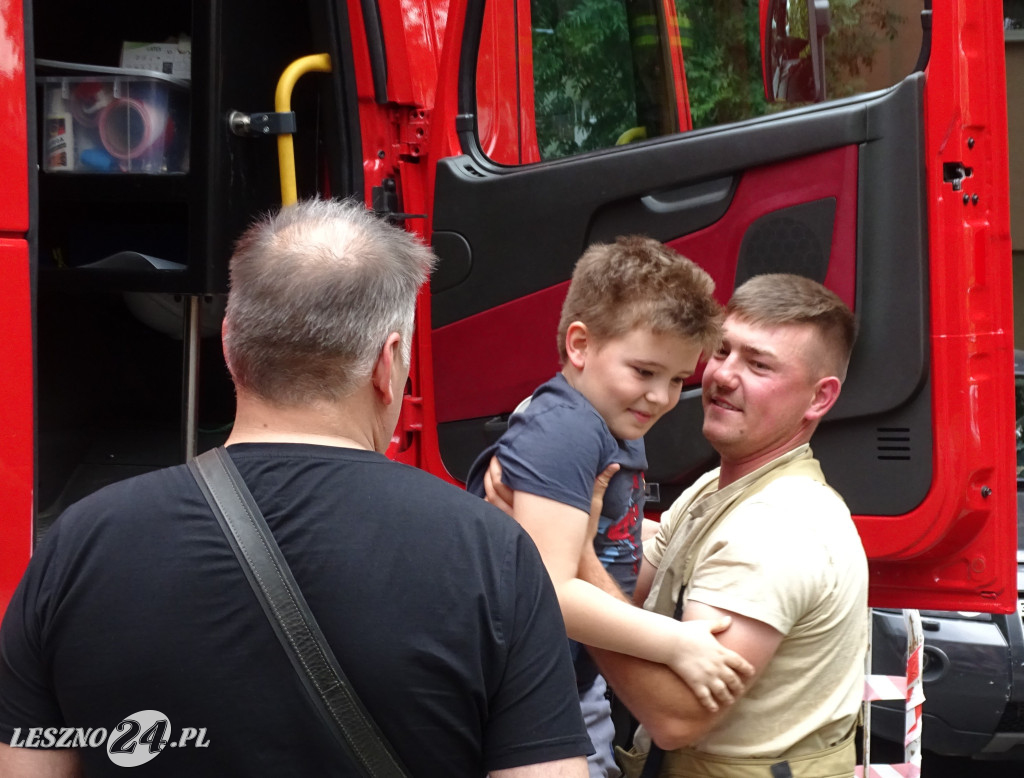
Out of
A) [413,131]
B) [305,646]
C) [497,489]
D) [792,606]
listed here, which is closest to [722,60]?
[413,131]

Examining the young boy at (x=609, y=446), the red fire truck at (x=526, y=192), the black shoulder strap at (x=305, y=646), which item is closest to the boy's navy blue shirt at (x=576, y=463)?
the young boy at (x=609, y=446)

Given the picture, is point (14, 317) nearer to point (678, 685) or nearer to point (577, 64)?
point (678, 685)

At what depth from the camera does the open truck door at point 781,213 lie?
9.56ft

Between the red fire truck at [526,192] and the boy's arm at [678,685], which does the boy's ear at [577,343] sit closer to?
the boy's arm at [678,685]

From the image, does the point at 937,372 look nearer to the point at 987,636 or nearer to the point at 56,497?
the point at 987,636

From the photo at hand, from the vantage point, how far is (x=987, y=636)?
165 inches

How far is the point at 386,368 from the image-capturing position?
1458mm

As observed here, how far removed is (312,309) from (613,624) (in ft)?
2.39

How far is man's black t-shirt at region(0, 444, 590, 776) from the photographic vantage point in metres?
1.29

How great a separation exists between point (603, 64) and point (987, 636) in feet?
7.66

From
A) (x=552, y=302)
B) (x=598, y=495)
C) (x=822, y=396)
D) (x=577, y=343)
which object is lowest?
(x=598, y=495)

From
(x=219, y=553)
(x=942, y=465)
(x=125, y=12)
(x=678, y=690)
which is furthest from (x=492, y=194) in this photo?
(x=219, y=553)

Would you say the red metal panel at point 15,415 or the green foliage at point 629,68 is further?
the green foliage at point 629,68

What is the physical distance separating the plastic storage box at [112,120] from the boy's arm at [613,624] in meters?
1.66
